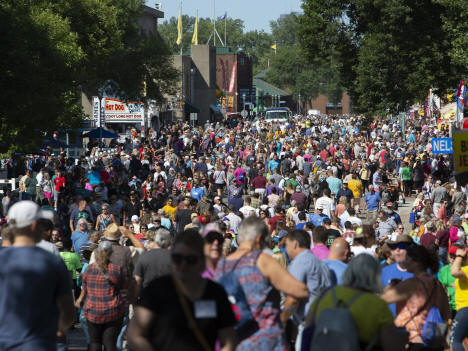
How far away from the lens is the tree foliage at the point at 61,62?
2311 cm

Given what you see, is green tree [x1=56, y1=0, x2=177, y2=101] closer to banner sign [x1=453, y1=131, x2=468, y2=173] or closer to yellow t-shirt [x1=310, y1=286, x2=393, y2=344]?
banner sign [x1=453, y1=131, x2=468, y2=173]

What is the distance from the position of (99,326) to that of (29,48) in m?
17.8

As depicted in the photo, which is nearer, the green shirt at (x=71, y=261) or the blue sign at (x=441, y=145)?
the green shirt at (x=71, y=261)

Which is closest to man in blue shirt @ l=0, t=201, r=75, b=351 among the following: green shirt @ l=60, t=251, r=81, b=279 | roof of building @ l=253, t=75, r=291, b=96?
green shirt @ l=60, t=251, r=81, b=279

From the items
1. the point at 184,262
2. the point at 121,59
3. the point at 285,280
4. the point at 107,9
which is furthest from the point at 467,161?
the point at 121,59

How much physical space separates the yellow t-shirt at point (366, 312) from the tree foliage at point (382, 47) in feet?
82.5

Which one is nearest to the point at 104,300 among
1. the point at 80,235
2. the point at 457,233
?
the point at 80,235

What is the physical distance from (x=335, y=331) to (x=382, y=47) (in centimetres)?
2778

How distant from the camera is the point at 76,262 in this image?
11383 millimetres

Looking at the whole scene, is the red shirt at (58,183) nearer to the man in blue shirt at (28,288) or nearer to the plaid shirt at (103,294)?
the plaid shirt at (103,294)

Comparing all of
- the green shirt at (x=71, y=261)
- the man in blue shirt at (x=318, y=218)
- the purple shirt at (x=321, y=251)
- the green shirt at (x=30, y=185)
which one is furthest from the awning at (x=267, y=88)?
the purple shirt at (x=321, y=251)

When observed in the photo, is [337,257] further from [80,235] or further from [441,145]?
[441,145]

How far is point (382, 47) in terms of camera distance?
32.3 metres

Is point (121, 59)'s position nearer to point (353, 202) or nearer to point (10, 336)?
point (353, 202)
